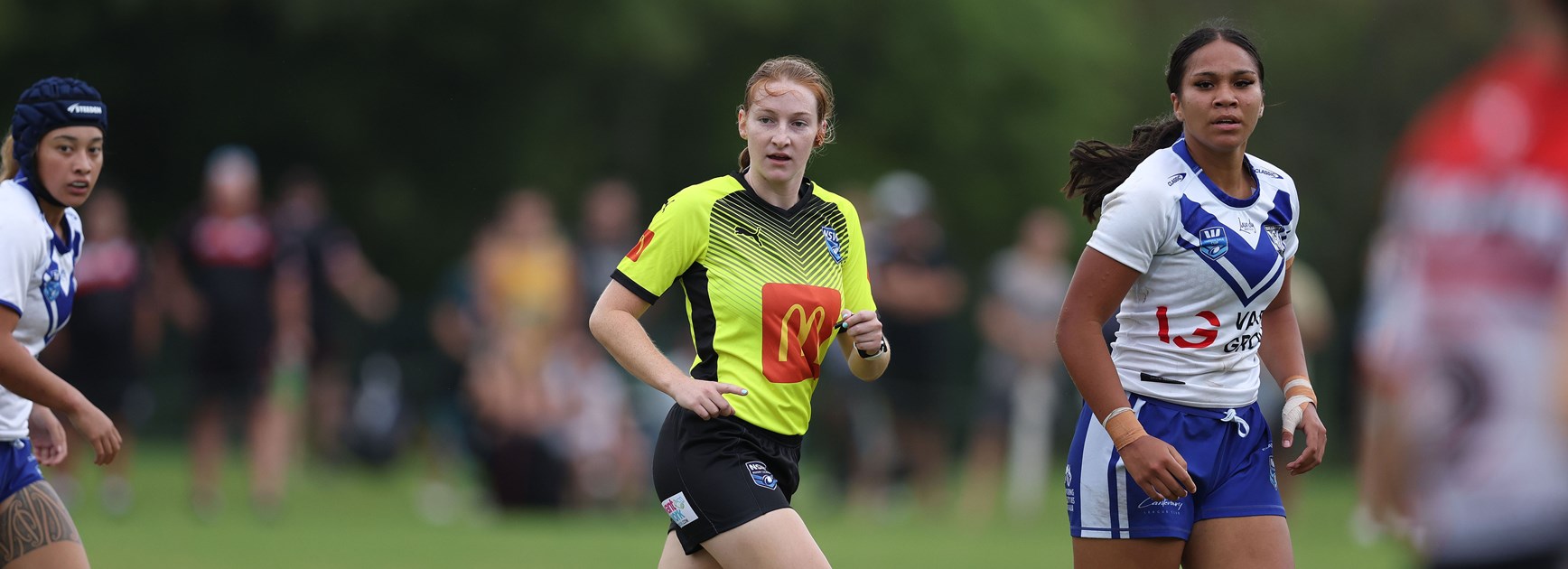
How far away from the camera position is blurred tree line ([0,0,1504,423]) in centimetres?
2106

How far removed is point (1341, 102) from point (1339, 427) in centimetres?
1324

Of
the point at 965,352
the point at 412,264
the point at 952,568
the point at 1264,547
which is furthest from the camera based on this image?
the point at 412,264

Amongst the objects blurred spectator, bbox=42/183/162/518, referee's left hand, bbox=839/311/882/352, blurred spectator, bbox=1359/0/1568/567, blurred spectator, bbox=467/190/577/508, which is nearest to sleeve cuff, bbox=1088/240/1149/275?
referee's left hand, bbox=839/311/882/352

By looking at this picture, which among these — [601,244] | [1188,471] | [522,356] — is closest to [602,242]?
[601,244]

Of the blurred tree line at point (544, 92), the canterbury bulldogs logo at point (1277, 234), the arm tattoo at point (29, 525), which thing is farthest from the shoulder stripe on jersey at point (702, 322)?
the blurred tree line at point (544, 92)

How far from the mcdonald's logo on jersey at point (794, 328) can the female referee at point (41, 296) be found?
198cm

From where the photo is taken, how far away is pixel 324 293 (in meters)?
14.1

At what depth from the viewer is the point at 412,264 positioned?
23203 mm

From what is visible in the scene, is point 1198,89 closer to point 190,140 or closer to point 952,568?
point 952,568

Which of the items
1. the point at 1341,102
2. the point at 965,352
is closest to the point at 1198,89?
the point at 965,352

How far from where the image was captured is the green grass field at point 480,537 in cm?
1032

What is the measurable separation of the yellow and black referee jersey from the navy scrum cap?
183 centimetres

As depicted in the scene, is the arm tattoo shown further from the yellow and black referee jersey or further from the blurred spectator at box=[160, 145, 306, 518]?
the blurred spectator at box=[160, 145, 306, 518]

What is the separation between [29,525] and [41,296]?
0.69 meters
